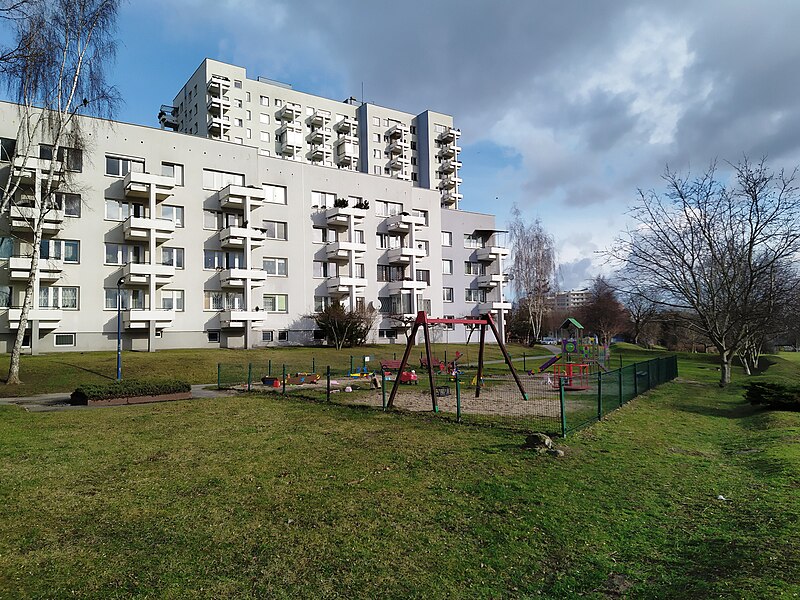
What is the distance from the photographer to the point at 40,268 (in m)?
35.8

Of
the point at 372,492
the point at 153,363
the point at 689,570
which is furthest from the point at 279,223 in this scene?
the point at 689,570

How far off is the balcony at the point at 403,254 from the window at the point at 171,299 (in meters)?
21.2

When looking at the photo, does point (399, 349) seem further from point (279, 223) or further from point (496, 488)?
point (496, 488)

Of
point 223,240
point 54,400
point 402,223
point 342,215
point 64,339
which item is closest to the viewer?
point 54,400

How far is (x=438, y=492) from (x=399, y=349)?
39431mm

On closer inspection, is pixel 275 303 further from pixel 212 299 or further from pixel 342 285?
pixel 342 285

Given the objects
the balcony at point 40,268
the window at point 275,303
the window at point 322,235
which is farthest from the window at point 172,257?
the window at point 322,235

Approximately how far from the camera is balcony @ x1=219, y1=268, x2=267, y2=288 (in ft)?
141

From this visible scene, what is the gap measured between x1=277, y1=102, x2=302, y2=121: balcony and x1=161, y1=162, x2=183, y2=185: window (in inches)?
1179

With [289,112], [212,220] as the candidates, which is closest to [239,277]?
[212,220]

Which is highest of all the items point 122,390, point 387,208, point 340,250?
point 387,208

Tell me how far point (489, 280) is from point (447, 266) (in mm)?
5534

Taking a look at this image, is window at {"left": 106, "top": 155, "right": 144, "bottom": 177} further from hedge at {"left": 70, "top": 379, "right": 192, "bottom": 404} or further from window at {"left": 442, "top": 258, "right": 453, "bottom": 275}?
window at {"left": 442, "top": 258, "right": 453, "bottom": 275}

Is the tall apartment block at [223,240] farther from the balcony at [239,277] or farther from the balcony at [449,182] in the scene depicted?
the balcony at [449,182]
